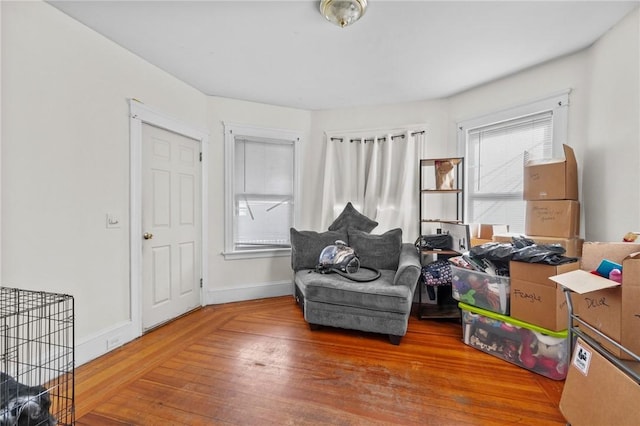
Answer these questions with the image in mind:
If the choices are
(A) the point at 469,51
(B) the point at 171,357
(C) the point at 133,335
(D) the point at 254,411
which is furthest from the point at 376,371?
(A) the point at 469,51

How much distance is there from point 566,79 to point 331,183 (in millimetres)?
2489

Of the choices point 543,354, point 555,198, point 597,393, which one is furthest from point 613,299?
point 555,198

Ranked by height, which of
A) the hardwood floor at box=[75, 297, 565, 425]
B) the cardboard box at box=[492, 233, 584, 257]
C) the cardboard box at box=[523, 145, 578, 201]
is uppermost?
the cardboard box at box=[523, 145, 578, 201]

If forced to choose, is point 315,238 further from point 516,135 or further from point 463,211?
point 516,135

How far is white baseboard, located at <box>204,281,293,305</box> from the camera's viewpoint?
3.40 metres

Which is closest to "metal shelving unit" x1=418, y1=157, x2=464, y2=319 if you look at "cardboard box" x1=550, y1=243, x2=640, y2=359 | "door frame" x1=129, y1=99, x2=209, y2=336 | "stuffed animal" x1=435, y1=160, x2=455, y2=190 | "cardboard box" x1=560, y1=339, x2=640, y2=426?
"stuffed animal" x1=435, y1=160, x2=455, y2=190

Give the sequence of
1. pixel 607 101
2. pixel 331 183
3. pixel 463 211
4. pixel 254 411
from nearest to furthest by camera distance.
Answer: pixel 254 411 < pixel 607 101 < pixel 463 211 < pixel 331 183

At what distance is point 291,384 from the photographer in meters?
1.85

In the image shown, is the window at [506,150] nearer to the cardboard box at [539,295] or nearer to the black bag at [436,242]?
the black bag at [436,242]

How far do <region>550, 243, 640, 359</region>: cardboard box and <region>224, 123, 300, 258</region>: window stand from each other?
2.89 m

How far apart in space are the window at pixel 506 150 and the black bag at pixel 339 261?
1395 millimetres

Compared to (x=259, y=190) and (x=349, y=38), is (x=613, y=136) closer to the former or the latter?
(x=349, y=38)

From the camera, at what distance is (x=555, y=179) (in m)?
2.21

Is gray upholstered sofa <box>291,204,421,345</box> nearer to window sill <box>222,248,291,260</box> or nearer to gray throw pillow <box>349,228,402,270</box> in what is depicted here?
gray throw pillow <box>349,228,402,270</box>
